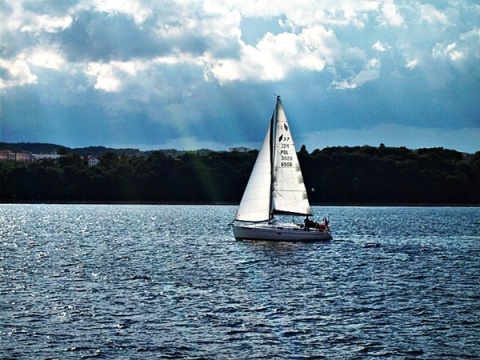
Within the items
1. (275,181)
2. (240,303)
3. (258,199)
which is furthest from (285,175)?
(240,303)

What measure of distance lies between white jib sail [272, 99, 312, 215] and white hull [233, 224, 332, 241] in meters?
2.88

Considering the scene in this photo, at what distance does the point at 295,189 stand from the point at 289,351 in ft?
176

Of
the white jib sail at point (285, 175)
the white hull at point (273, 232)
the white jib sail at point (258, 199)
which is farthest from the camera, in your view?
the white jib sail at point (285, 175)

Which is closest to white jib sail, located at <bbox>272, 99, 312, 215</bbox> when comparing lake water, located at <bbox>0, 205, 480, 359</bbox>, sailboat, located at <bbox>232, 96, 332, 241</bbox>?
sailboat, located at <bbox>232, 96, 332, 241</bbox>

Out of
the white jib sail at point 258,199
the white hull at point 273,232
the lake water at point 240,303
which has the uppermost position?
the white jib sail at point 258,199


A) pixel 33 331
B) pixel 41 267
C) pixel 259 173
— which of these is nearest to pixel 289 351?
pixel 33 331

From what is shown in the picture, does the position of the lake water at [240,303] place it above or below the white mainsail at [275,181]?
below

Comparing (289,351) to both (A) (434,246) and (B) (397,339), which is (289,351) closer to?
(B) (397,339)

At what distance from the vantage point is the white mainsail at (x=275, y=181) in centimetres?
8494

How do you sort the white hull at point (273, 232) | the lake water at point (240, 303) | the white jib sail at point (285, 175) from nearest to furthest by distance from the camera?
the lake water at point (240, 303) < the white hull at point (273, 232) < the white jib sail at point (285, 175)

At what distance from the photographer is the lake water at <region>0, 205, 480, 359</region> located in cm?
3466

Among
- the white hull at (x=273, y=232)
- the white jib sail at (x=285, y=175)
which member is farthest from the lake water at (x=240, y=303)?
the white jib sail at (x=285, y=175)

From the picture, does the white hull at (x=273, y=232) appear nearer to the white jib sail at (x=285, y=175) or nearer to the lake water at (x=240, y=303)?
the lake water at (x=240, y=303)

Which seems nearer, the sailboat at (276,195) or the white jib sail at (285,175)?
the sailboat at (276,195)
